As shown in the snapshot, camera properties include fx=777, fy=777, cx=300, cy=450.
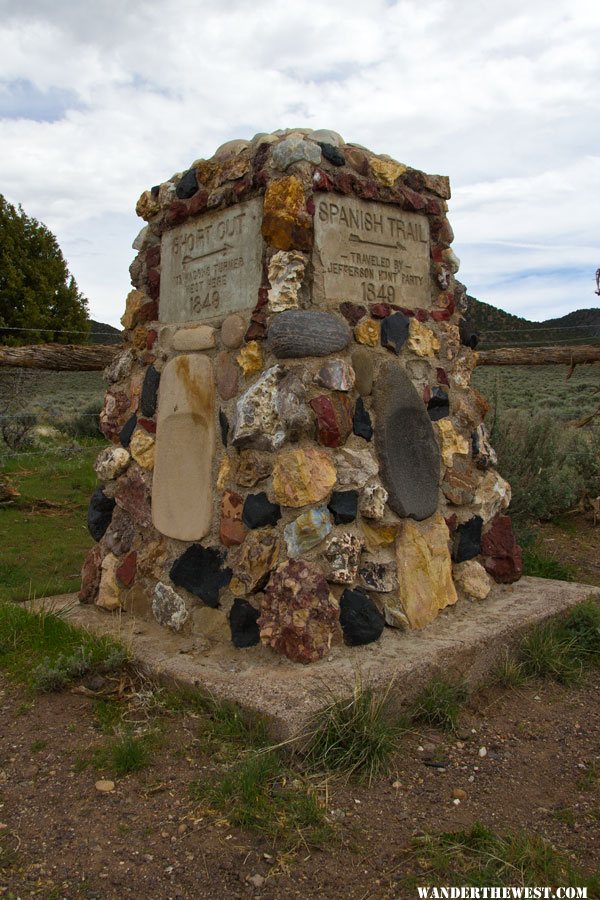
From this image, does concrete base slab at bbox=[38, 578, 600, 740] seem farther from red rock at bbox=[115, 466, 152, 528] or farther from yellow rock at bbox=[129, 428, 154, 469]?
yellow rock at bbox=[129, 428, 154, 469]

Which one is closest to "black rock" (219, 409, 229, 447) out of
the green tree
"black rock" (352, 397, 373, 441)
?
"black rock" (352, 397, 373, 441)

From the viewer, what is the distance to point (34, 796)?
2.53m

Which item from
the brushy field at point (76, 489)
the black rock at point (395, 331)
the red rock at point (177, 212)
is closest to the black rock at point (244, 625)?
the black rock at point (395, 331)

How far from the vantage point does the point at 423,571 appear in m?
3.57

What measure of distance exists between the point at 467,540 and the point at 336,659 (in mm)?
1125

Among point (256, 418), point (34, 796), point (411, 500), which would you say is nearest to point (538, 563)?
point (411, 500)

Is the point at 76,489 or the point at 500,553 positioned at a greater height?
the point at 76,489

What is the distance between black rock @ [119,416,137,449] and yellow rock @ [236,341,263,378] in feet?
3.16

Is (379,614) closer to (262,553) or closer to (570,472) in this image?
(262,553)

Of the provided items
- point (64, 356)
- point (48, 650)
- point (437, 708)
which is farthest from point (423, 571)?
point (64, 356)


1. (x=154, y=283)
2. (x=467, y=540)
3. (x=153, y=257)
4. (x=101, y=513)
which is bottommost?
(x=467, y=540)

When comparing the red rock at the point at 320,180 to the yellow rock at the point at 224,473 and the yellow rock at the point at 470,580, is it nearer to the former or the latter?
the yellow rock at the point at 224,473

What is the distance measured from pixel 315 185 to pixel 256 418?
107 centimetres

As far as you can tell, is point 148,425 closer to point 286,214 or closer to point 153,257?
point 153,257
